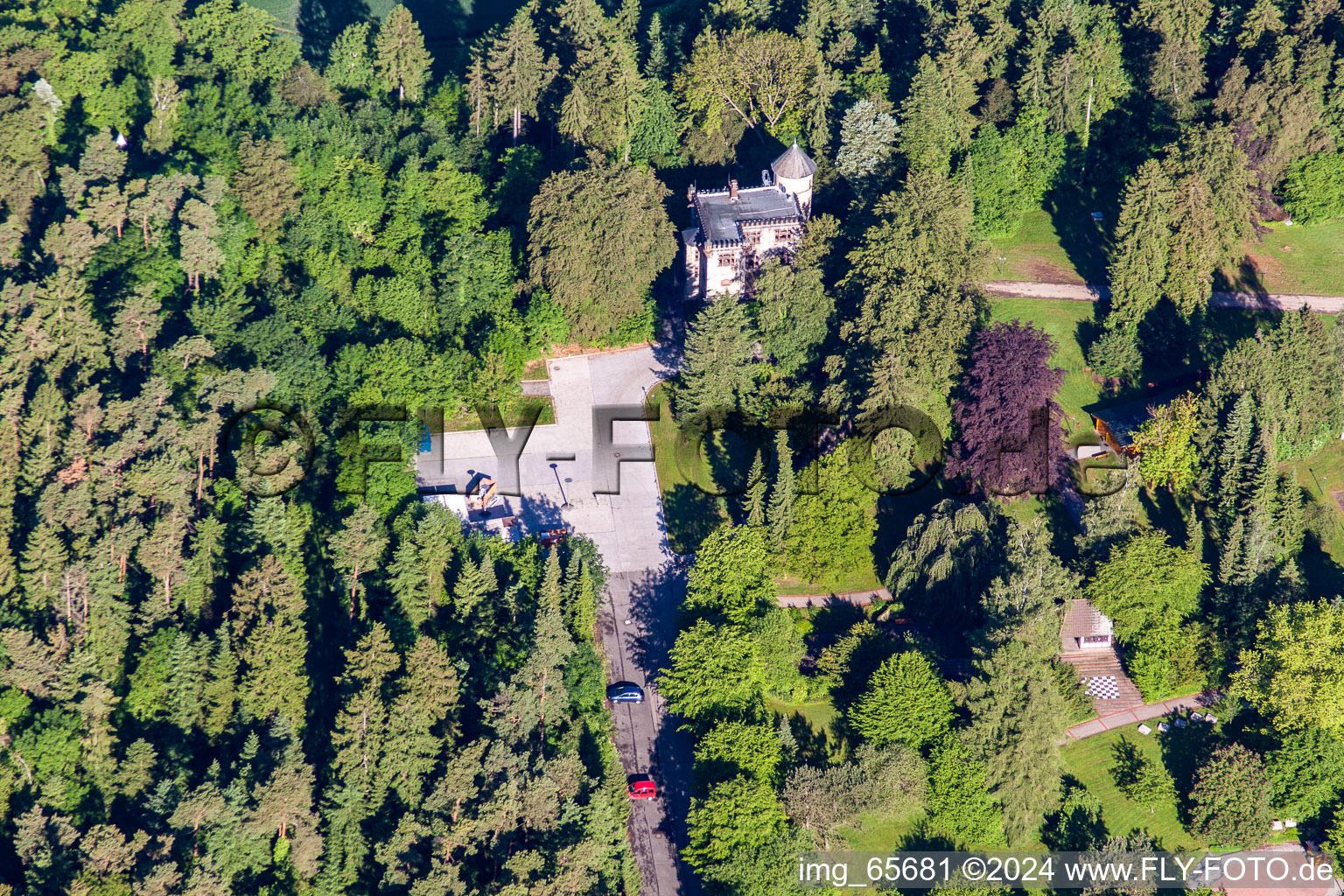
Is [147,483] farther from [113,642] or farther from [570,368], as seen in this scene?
[570,368]

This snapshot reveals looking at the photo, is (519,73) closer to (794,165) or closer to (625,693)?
(794,165)

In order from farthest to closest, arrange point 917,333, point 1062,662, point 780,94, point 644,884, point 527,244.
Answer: point 780,94 < point 527,244 < point 917,333 < point 1062,662 < point 644,884

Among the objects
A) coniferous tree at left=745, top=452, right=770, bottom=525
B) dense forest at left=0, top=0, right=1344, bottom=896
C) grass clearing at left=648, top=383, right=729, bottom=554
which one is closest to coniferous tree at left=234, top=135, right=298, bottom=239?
dense forest at left=0, top=0, right=1344, bottom=896

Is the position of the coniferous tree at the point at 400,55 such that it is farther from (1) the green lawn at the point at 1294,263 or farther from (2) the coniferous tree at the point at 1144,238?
(1) the green lawn at the point at 1294,263

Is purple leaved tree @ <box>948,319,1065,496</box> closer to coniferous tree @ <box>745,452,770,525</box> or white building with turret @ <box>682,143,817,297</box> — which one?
coniferous tree @ <box>745,452,770,525</box>

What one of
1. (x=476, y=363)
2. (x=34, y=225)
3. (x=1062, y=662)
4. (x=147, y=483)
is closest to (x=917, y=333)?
(x=1062, y=662)
